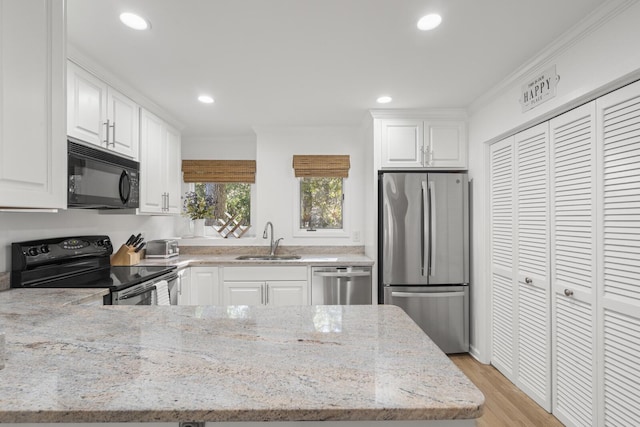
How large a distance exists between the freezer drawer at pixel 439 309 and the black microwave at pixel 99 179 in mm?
2414

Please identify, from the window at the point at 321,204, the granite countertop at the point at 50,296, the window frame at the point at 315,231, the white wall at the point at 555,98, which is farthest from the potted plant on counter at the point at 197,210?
the white wall at the point at 555,98

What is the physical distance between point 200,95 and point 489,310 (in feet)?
10.4

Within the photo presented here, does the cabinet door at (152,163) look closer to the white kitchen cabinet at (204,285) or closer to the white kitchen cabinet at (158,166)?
the white kitchen cabinet at (158,166)

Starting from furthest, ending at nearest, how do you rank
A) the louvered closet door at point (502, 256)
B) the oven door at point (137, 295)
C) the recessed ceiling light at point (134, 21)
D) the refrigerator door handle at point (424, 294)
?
the refrigerator door handle at point (424, 294) < the louvered closet door at point (502, 256) < the oven door at point (137, 295) < the recessed ceiling light at point (134, 21)

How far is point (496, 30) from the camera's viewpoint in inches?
74.2

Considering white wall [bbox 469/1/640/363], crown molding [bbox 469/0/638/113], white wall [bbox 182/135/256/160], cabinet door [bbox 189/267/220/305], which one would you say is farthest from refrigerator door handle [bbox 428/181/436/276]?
white wall [bbox 182/135/256/160]

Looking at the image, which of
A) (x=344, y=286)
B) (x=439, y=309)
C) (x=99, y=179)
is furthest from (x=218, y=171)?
(x=439, y=309)

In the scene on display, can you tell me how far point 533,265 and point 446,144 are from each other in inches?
56.6

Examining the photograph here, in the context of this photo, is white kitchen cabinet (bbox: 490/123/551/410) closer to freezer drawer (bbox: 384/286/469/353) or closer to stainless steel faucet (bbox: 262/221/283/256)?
freezer drawer (bbox: 384/286/469/353)

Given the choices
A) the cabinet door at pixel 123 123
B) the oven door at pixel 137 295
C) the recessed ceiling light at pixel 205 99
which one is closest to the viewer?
the oven door at pixel 137 295

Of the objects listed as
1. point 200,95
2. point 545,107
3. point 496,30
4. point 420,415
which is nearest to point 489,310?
point 545,107

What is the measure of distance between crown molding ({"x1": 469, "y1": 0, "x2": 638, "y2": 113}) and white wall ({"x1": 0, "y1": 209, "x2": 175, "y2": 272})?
11.3 feet

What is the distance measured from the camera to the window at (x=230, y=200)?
4.21 meters

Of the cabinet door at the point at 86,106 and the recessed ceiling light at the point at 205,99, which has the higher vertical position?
the recessed ceiling light at the point at 205,99
